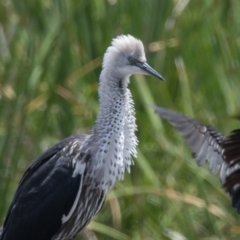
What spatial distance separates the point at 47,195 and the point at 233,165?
79 cm

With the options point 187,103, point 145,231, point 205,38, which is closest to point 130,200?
point 145,231

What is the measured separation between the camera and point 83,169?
13.9 feet

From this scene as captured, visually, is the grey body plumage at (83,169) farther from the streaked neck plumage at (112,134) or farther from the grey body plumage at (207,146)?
the grey body plumage at (207,146)

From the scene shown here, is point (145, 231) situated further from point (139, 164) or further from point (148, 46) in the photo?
point (148, 46)

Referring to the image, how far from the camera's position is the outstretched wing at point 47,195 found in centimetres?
420

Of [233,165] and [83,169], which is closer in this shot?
[233,165]

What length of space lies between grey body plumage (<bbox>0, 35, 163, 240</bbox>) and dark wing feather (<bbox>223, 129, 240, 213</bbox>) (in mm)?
451

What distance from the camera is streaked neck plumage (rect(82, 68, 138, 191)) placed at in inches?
167

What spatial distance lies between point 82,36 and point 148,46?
1.00 ft

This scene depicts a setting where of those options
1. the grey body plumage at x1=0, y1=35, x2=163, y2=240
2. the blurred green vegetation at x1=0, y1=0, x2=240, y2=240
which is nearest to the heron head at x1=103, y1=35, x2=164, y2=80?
the grey body plumage at x1=0, y1=35, x2=163, y2=240

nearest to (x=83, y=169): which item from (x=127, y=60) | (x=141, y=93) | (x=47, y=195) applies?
(x=47, y=195)

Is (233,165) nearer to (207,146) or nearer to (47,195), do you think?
(207,146)

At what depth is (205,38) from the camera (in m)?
4.98

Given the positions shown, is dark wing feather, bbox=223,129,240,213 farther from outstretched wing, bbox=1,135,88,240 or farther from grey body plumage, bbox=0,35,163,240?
outstretched wing, bbox=1,135,88,240
